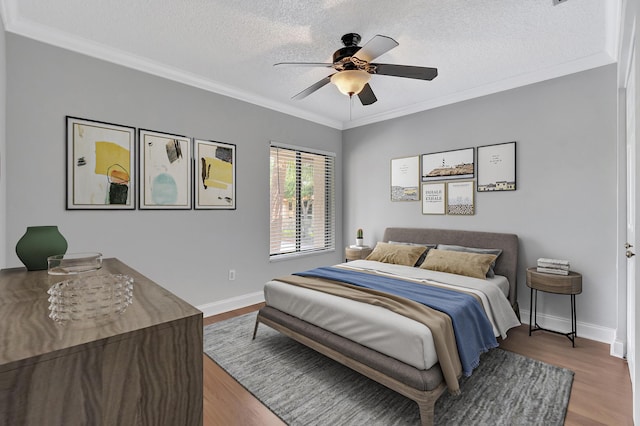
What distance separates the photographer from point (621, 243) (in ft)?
8.66

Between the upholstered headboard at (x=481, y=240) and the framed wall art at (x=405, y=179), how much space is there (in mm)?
471

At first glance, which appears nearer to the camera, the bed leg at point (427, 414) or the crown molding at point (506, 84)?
the bed leg at point (427, 414)

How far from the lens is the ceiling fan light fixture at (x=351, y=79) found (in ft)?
7.91

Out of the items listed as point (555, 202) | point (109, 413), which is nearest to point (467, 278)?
point (555, 202)

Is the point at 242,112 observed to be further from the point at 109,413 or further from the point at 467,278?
the point at 109,413

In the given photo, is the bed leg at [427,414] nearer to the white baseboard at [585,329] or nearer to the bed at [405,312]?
the bed at [405,312]

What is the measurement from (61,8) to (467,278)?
398 centimetres

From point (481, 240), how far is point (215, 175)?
3150 millimetres

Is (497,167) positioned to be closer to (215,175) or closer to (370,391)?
(370,391)

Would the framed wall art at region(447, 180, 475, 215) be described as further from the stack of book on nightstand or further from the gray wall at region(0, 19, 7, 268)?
the gray wall at region(0, 19, 7, 268)

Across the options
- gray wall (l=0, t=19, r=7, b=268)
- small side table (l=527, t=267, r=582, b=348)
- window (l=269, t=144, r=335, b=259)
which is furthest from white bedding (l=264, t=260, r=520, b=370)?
gray wall (l=0, t=19, r=7, b=268)

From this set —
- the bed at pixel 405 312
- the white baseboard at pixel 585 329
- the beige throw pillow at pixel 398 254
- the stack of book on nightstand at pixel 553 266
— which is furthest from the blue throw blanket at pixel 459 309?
the white baseboard at pixel 585 329

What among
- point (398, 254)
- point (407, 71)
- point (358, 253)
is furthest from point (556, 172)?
point (358, 253)

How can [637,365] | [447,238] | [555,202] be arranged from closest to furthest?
[637,365]
[555,202]
[447,238]
